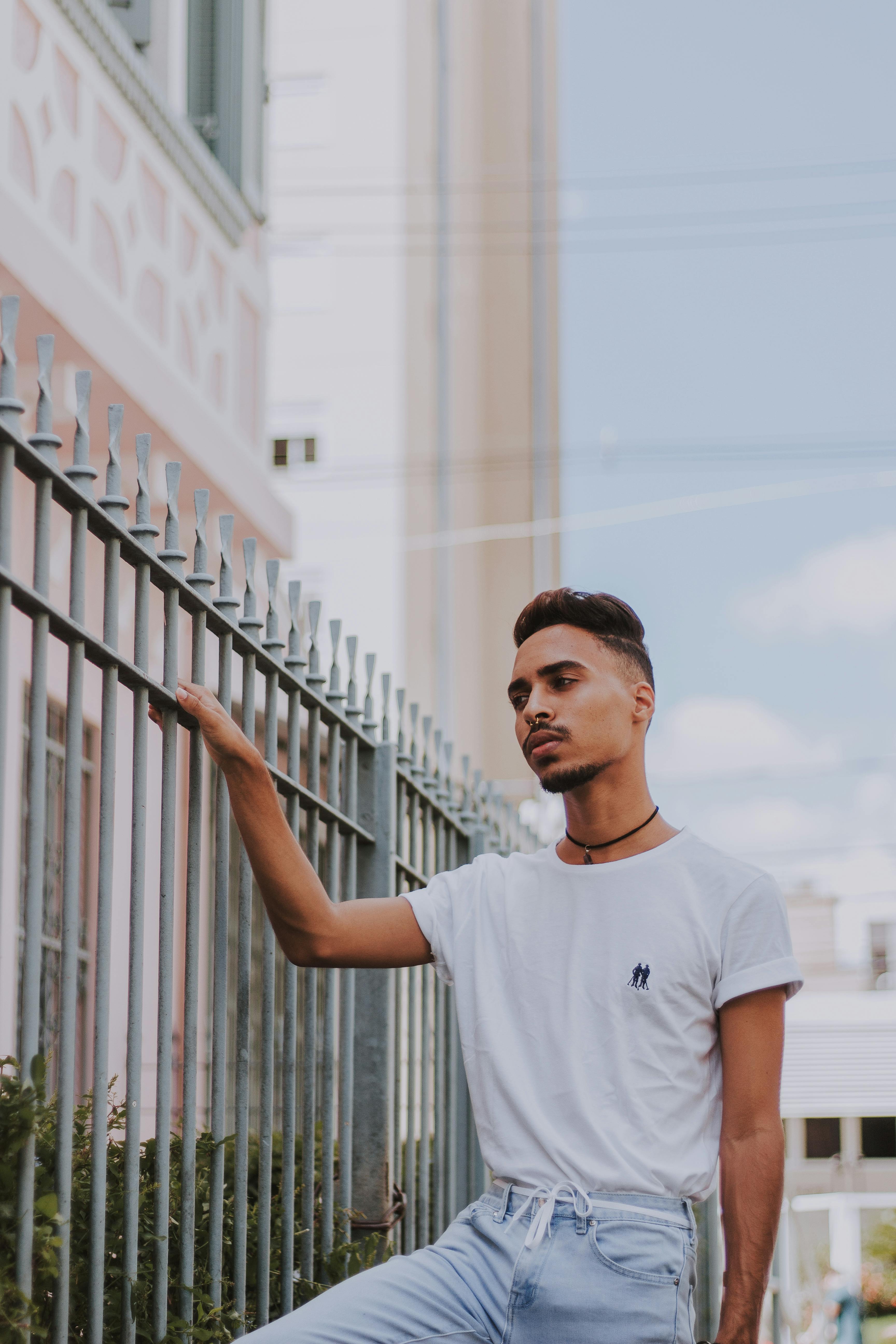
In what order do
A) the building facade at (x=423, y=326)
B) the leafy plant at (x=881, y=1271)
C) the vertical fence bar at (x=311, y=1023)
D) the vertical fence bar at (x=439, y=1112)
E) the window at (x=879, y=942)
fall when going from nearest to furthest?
1. the vertical fence bar at (x=311, y=1023)
2. the vertical fence bar at (x=439, y=1112)
3. the leafy plant at (x=881, y=1271)
4. the building facade at (x=423, y=326)
5. the window at (x=879, y=942)

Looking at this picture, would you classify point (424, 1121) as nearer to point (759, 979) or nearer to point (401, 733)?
point (401, 733)

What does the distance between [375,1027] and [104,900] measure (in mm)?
1716

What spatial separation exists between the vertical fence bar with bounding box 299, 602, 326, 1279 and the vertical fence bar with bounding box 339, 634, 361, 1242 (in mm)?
113

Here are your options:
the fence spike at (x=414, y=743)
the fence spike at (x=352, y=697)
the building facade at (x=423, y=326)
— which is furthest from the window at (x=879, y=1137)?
the fence spike at (x=352, y=697)

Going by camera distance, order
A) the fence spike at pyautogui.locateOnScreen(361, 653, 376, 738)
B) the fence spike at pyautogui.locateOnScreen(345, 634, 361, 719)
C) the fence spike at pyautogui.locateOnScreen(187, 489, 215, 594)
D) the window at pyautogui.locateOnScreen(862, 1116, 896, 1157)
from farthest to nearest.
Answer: the window at pyautogui.locateOnScreen(862, 1116, 896, 1157) → the fence spike at pyautogui.locateOnScreen(361, 653, 376, 738) → the fence spike at pyautogui.locateOnScreen(345, 634, 361, 719) → the fence spike at pyautogui.locateOnScreen(187, 489, 215, 594)

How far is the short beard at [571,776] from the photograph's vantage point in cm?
302

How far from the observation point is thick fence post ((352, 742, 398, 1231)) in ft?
14.8

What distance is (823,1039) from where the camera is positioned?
938 inches

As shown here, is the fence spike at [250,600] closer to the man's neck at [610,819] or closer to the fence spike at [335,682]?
the fence spike at [335,682]

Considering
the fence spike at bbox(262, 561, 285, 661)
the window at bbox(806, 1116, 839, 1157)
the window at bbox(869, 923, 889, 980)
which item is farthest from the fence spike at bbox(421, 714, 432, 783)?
the window at bbox(806, 1116, 839, 1157)

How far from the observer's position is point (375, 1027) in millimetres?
4559

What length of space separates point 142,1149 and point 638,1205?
44.3 inches

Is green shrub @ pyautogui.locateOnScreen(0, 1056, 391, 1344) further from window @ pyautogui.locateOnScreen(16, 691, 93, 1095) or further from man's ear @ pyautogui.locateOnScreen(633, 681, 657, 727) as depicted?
Result: window @ pyautogui.locateOnScreen(16, 691, 93, 1095)

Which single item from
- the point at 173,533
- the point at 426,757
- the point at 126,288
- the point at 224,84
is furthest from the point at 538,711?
the point at 224,84
